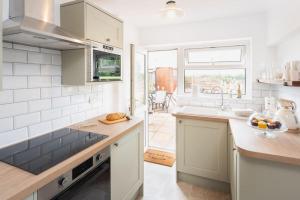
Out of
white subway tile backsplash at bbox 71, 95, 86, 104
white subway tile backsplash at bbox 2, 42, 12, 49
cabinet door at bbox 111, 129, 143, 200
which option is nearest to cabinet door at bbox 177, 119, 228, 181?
cabinet door at bbox 111, 129, 143, 200

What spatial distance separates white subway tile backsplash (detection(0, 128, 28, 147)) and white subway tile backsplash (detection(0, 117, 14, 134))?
0.10 feet

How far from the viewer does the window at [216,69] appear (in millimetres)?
2846

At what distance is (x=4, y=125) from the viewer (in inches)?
52.2

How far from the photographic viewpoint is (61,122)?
70.8 inches

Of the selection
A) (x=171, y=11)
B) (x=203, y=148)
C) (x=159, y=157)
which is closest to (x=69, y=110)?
(x=171, y=11)

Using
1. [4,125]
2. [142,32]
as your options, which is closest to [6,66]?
[4,125]

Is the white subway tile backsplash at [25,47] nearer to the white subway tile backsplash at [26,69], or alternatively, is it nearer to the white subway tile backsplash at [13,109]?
the white subway tile backsplash at [26,69]

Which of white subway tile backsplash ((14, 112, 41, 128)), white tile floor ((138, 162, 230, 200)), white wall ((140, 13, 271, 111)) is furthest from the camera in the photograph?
white wall ((140, 13, 271, 111))

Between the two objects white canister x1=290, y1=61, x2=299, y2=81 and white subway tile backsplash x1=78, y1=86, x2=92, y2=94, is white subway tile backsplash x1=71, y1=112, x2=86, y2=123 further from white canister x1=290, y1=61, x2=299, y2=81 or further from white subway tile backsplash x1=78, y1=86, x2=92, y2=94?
white canister x1=290, y1=61, x2=299, y2=81

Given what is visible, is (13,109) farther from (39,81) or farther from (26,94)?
(39,81)

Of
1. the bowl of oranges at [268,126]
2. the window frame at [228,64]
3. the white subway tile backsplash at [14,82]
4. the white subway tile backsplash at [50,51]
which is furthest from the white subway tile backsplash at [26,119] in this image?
the window frame at [228,64]

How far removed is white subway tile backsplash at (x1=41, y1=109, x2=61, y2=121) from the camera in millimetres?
1612

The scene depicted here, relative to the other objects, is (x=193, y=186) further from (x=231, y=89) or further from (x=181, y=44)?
(x=181, y=44)

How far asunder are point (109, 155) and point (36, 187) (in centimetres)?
64
